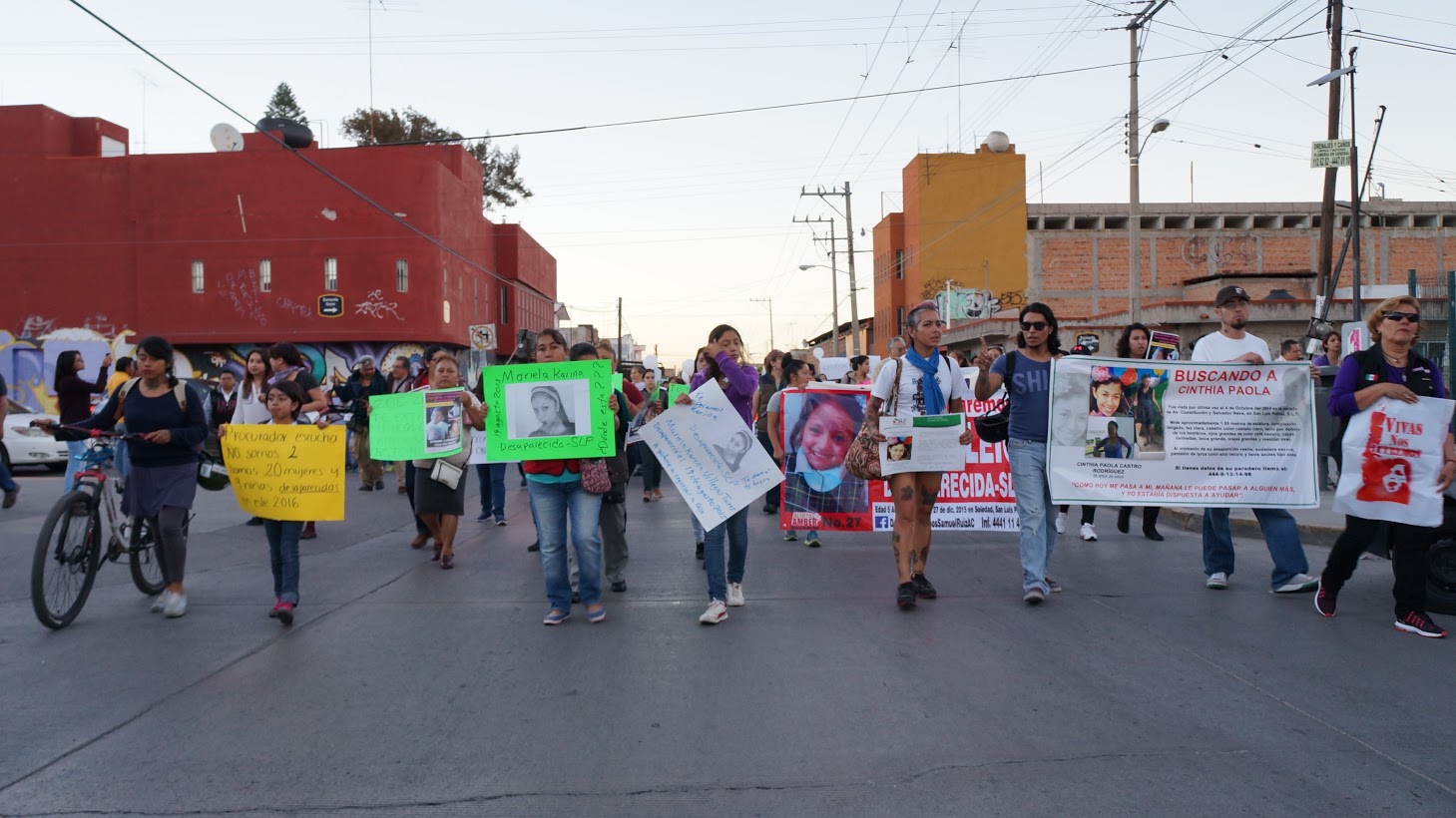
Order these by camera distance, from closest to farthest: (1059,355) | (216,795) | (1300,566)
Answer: (216,795)
(1300,566)
(1059,355)

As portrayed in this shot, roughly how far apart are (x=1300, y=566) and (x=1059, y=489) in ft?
5.41

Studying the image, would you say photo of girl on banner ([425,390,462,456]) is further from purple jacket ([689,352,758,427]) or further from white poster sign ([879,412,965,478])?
white poster sign ([879,412,965,478])

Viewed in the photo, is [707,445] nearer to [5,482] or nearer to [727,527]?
[727,527]

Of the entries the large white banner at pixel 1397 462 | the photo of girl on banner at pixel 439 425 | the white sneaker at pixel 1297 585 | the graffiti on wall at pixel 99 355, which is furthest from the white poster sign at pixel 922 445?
the graffiti on wall at pixel 99 355

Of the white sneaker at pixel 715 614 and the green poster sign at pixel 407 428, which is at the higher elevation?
the green poster sign at pixel 407 428

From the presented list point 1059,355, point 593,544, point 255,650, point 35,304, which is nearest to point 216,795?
point 255,650

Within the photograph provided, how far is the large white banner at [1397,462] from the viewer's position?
6.06 m

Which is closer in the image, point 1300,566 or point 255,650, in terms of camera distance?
point 255,650

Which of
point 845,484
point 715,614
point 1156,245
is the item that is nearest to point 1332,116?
point 845,484

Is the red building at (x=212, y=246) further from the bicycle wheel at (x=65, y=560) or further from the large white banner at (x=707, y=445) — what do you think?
the large white banner at (x=707, y=445)

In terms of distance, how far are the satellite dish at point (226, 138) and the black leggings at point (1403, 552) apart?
38.7 meters

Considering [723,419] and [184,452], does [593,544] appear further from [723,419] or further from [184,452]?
[184,452]

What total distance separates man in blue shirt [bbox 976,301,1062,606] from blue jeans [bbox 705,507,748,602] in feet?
5.90

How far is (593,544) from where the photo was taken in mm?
6625
